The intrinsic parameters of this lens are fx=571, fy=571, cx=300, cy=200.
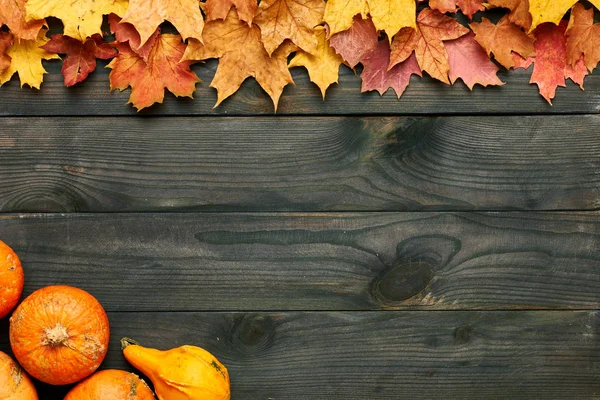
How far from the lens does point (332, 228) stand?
1449mm

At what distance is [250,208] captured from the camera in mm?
1448

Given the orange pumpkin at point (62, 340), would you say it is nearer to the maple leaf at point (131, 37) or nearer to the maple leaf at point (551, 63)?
the maple leaf at point (131, 37)

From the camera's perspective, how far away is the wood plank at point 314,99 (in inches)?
56.1

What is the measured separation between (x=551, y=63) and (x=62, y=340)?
1324 millimetres

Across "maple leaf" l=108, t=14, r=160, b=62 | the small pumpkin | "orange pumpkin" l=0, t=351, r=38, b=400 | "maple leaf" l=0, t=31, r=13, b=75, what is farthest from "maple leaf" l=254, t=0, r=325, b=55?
"orange pumpkin" l=0, t=351, r=38, b=400

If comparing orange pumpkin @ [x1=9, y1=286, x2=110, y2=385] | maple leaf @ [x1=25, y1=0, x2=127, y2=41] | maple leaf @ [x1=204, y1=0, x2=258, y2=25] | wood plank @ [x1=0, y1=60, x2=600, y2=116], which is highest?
maple leaf @ [x1=204, y1=0, x2=258, y2=25]

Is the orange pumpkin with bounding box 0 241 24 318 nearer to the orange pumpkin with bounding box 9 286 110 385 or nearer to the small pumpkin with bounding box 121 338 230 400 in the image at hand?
the orange pumpkin with bounding box 9 286 110 385

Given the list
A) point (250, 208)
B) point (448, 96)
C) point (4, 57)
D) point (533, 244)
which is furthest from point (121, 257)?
point (533, 244)

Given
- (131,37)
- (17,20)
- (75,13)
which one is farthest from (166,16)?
(17,20)

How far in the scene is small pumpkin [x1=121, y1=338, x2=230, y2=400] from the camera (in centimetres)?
131

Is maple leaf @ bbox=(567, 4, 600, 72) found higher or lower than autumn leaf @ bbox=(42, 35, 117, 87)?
higher

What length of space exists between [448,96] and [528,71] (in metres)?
0.21

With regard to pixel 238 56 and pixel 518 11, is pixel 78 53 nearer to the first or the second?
pixel 238 56

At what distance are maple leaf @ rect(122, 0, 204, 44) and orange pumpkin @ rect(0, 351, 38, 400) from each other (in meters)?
0.81
